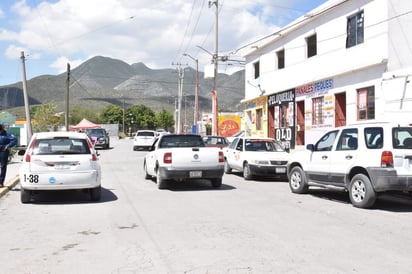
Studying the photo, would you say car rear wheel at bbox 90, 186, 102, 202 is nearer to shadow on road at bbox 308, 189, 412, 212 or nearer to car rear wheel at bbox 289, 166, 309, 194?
car rear wheel at bbox 289, 166, 309, 194

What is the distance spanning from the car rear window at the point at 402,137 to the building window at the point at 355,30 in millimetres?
11264

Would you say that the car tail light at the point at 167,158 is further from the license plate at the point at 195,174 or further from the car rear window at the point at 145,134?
the car rear window at the point at 145,134

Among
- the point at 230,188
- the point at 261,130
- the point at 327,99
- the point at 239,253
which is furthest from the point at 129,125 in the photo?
the point at 239,253

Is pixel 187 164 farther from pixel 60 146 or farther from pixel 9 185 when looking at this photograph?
pixel 9 185

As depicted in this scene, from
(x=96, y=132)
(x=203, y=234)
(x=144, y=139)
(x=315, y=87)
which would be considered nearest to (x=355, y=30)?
(x=315, y=87)

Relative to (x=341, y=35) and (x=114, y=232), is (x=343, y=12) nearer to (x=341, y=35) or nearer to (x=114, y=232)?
(x=341, y=35)

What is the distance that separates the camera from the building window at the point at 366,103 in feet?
64.0

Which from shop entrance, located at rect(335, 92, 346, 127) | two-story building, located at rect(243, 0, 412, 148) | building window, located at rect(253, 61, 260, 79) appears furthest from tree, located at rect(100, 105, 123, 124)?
shop entrance, located at rect(335, 92, 346, 127)

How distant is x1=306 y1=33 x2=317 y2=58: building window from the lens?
24.8 meters

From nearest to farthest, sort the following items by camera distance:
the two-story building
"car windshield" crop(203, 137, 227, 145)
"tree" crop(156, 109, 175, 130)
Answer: the two-story building
"car windshield" crop(203, 137, 227, 145)
"tree" crop(156, 109, 175, 130)

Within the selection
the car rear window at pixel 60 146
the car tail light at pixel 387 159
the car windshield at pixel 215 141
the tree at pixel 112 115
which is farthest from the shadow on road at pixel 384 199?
the tree at pixel 112 115

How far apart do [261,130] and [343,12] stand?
1191 cm

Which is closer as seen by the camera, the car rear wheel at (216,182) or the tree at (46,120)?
the car rear wheel at (216,182)

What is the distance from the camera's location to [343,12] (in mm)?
21578
